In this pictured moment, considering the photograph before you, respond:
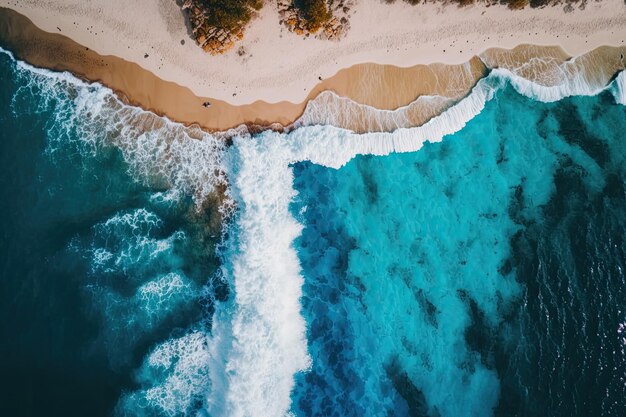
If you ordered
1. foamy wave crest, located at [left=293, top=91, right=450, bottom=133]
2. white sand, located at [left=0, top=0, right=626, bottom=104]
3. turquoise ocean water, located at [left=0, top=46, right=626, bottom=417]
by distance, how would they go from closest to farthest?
turquoise ocean water, located at [left=0, top=46, right=626, bottom=417] < white sand, located at [left=0, top=0, right=626, bottom=104] < foamy wave crest, located at [left=293, top=91, right=450, bottom=133]

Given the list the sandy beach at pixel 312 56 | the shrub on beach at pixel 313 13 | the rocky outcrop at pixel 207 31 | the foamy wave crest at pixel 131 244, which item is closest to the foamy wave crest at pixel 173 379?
the foamy wave crest at pixel 131 244

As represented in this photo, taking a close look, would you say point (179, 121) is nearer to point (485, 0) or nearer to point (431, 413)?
point (485, 0)

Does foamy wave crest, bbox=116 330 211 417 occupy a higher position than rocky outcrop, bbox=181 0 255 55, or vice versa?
rocky outcrop, bbox=181 0 255 55

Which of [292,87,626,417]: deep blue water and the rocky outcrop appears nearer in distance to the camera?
the rocky outcrop

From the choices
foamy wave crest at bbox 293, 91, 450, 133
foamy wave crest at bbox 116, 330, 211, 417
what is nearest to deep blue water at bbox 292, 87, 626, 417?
foamy wave crest at bbox 293, 91, 450, 133

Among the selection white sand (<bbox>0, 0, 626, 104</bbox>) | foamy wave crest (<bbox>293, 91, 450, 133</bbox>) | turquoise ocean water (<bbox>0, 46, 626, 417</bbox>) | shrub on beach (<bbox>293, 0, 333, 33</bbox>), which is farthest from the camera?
foamy wave crest (<bbox>293, 91, 450, 133</bbox>)

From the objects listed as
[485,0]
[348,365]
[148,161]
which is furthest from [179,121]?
[485,0]

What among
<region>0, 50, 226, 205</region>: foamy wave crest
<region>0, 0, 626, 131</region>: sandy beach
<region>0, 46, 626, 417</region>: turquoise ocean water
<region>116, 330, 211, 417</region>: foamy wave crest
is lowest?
<region>116, 330, 211, 417</region>: foamy wave crest

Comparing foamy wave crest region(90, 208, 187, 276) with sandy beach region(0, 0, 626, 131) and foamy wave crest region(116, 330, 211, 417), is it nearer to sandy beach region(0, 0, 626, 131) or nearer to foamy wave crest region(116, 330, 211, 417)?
foamy wave crest region(116, 330, 211, 417)

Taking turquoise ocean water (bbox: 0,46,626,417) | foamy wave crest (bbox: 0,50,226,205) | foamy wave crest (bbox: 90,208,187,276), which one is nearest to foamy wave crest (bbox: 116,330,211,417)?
turquoise ocean water (bbox: 0,46,626,417)
